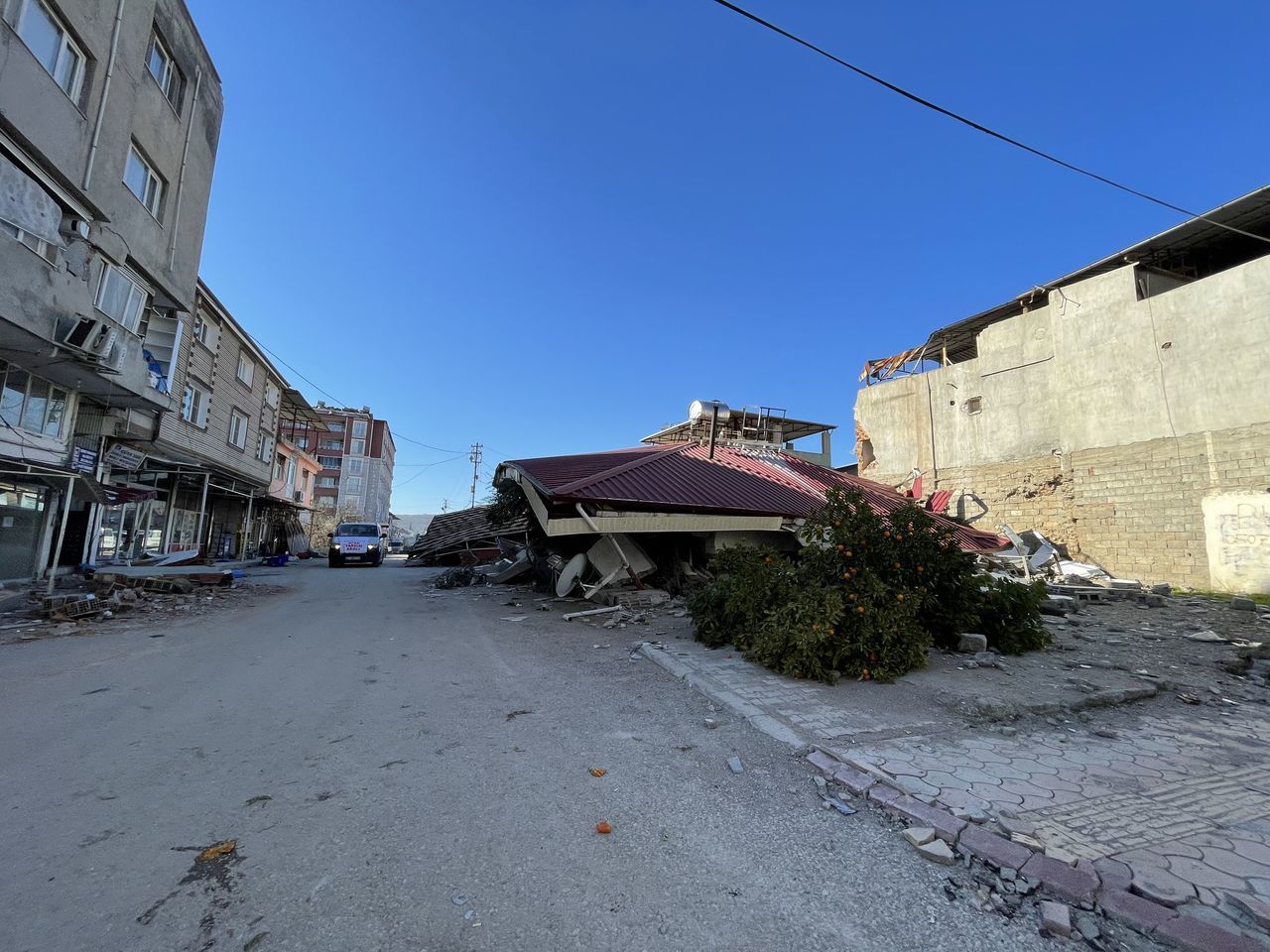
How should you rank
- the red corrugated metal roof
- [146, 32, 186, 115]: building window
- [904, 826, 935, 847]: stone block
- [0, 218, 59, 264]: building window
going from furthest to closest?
[146, 32, 186, 115]: building window
the red corrugated metal roof
[0, 218, 59, 264]: building window
[904, 826, 935, 847]: stone block

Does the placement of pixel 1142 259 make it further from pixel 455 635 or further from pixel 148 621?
pixel 148 621

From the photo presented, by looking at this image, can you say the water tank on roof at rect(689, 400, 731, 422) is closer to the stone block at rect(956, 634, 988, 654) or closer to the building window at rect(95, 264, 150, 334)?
the stone block at rect(956, 634, 988, 654)

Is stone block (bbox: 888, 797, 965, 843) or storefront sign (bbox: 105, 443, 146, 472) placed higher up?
storefront sign (bbox: 105, 443, 146, 472)

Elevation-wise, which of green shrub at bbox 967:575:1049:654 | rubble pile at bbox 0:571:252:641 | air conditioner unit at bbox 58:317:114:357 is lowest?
rubble pile at bbox 0:571:252:641

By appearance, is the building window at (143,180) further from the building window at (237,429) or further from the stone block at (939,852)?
the stone block at (939,852)

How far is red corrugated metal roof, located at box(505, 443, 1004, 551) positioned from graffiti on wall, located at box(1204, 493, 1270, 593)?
555 centimetres

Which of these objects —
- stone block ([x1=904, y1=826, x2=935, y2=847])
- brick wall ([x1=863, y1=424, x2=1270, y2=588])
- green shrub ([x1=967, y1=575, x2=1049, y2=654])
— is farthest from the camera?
brick wall ([x1=863, y1=424, x2=1270, y2=588])

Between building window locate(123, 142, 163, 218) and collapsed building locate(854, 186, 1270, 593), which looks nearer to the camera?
collapsed building locate(854, 186, 1270, 593)

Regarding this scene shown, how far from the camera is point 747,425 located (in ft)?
107

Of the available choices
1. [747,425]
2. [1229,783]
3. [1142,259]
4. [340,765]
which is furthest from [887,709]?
[747,425]

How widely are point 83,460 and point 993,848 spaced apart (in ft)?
58.4

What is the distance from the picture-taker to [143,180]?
13336mm

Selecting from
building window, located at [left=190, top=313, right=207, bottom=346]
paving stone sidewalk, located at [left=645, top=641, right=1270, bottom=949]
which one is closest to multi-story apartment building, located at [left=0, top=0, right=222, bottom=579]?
building window, located at [left=190, top=313, right=207, bottom=346]

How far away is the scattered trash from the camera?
244 cm
